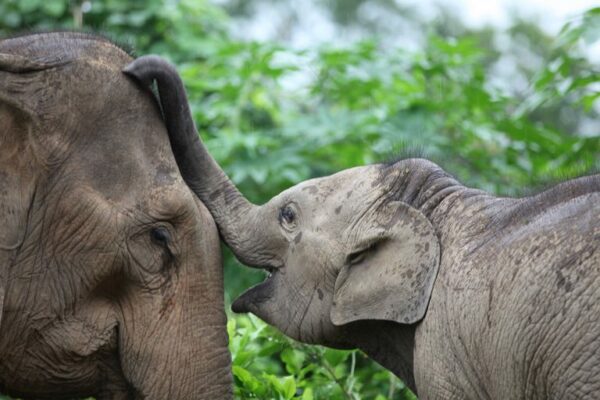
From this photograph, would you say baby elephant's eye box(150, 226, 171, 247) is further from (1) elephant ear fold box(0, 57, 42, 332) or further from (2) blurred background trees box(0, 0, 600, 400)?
(2) blurred background trees box(0, 0, 600, 400)

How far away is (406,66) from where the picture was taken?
1160 centimetres

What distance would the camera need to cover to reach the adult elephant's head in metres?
5.58

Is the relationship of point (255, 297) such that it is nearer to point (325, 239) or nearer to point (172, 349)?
point (325, 239)

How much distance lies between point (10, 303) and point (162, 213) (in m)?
0.72

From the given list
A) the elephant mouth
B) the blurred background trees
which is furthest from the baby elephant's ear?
the blurred background trees

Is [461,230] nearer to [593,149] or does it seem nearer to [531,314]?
[531,314]

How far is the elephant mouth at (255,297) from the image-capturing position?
603 centimetres

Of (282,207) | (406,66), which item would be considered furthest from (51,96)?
(406,66)

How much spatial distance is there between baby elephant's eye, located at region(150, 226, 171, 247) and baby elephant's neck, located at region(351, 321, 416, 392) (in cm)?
88

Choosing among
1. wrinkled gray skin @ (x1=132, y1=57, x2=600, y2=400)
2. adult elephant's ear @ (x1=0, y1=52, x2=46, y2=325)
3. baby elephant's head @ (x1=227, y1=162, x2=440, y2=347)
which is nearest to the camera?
wrinkled gray skin @ (x1=132, y1=57, x2=600, y2=400)

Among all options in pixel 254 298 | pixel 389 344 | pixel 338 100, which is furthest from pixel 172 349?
pixel 338 100

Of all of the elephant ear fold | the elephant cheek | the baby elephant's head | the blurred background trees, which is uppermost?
the elephant ear fold

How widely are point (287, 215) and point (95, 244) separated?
96cm

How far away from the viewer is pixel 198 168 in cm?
593
